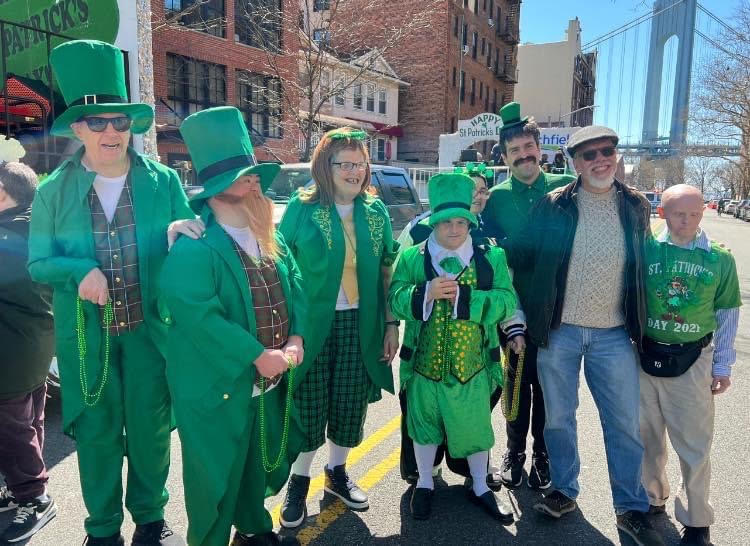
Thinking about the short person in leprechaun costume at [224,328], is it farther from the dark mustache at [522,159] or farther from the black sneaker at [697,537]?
the black sneaker at [697,537]

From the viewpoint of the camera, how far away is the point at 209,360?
7.04 ft

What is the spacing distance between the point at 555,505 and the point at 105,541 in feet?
7.04

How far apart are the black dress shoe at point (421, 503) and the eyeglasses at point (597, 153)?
1.86 metres

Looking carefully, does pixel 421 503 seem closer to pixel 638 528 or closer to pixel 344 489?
pixel 344 489

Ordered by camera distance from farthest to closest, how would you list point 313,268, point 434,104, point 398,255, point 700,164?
point 700,164, point 434,104, point 398,255, point 313,268

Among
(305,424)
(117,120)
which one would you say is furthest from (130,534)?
(117,120)

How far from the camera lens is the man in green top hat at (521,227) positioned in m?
3.17

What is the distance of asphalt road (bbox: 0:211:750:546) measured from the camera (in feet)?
8.96

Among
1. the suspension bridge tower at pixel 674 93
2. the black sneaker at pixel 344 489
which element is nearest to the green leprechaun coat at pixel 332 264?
the black sneaker at pixel 344 489

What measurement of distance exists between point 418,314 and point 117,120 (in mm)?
1583

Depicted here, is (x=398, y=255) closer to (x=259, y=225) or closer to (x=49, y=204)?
(x=259, y=225)

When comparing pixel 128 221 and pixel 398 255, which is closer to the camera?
pixel 128 221

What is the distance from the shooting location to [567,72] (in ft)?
173

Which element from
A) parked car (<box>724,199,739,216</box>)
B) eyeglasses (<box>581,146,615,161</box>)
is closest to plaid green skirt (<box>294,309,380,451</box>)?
eyeglasses (<box>581,146,615,161</box>)
